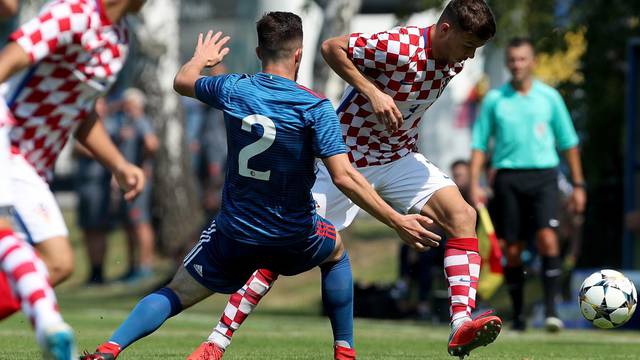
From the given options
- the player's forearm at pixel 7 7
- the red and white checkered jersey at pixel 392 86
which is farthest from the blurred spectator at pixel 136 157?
the player's forearm at pixel 7 7

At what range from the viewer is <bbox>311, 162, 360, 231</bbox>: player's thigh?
808 cm

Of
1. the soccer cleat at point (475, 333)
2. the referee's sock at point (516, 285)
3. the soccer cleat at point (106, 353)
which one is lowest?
the referee's sock at point (516, 285)

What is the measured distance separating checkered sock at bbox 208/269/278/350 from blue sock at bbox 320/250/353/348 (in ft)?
1.20

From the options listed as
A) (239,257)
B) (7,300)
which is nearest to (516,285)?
(239,257)

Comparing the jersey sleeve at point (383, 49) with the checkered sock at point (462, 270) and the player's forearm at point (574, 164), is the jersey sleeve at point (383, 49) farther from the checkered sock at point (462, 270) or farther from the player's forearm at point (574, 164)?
the player's forearm at point (574, 164)

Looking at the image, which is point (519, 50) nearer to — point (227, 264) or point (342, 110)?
point (342, 110)

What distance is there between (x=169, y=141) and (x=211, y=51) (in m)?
14.4

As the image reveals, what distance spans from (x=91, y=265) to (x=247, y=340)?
31.0ft

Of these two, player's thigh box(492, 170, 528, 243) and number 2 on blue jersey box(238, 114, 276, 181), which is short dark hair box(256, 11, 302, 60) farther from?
player's thigh box(492, 170, 528, 243)

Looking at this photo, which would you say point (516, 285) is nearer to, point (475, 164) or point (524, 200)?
point (524, 200)

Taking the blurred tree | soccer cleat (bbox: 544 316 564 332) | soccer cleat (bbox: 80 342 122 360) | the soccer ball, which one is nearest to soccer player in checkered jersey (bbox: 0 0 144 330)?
soccer cleat (bbox: 80 342 122 360)

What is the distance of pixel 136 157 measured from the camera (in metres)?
18.9

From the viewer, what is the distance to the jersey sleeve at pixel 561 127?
12.1 meters

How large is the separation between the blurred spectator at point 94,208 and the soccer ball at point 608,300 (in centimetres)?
1094
